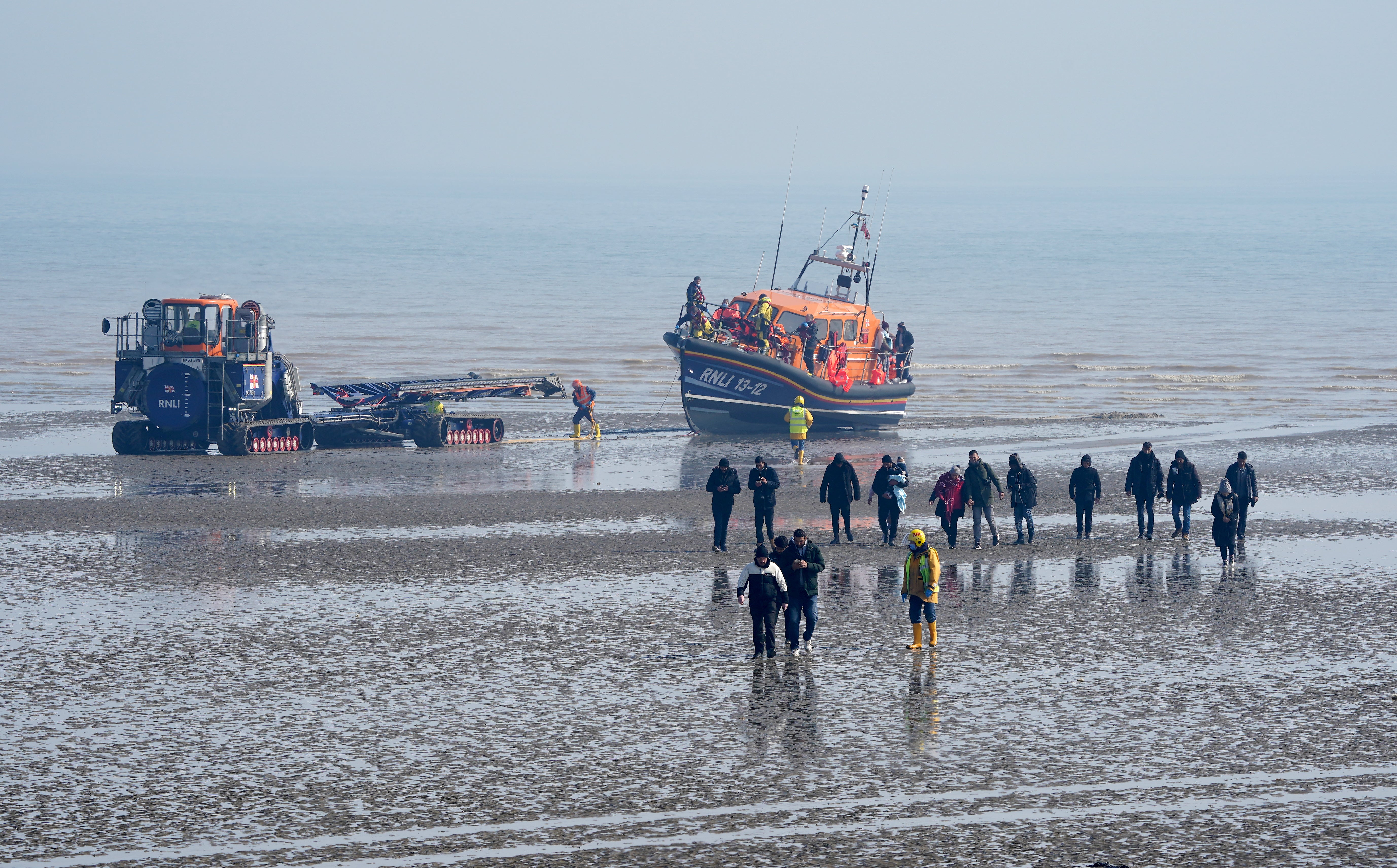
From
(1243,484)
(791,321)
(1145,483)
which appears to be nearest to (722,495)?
(1145,483)

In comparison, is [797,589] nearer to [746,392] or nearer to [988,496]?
[988,496]

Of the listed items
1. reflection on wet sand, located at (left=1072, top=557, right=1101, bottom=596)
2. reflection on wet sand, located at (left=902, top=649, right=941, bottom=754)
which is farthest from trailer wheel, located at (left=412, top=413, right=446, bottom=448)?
reflection on wet sand, located at (left=902, top=649, right=941, bottom=754)

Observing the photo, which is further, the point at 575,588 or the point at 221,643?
the point at 575,588

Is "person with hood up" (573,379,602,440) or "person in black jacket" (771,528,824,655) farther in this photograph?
"person with hood up" (573,379,602,440)

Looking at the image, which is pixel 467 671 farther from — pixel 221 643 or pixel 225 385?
pixel 225 385

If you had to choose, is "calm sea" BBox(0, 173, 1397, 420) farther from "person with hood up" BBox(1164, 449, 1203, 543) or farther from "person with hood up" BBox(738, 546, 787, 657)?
"person with hood up" BBox(738, 546, 787, 657)

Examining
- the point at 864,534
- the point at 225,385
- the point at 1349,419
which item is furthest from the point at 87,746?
the point at 1349,419

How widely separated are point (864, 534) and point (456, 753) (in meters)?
11.6

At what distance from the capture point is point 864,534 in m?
23.2

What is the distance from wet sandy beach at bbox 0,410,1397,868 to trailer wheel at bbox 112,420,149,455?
5.53m

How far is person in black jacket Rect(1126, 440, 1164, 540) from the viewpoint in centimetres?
2230

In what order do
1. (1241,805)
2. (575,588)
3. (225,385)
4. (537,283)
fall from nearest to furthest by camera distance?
(1241,805) → (575,588) → (225,385) → (537,283)

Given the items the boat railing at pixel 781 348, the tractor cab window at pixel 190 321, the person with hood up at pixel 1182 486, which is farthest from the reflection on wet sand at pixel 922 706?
the boat railing at pixel 781 348

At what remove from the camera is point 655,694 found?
46.7ft
